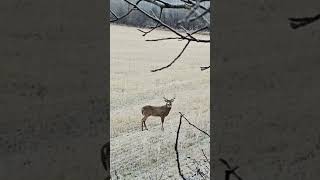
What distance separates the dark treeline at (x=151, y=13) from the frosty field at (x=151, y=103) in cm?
2

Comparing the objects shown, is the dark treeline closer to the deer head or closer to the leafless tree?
the leafless tree

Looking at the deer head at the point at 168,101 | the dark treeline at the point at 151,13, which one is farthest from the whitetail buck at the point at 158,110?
the dark treeline at the point at 151,13

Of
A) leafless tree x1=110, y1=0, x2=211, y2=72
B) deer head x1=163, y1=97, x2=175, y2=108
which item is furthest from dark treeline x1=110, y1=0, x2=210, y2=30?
deer head x1=163, y1=97, x2=175, y2=108

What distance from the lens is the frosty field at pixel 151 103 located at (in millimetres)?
574

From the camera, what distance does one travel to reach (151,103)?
619 millimetres

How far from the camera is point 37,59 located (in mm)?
398

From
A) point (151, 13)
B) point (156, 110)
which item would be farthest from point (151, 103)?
point (151, 13)

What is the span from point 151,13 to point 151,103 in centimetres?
20

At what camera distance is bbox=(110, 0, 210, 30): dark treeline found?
25.0 inches

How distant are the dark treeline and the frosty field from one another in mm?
22

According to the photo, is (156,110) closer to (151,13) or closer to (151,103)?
(151,103)
